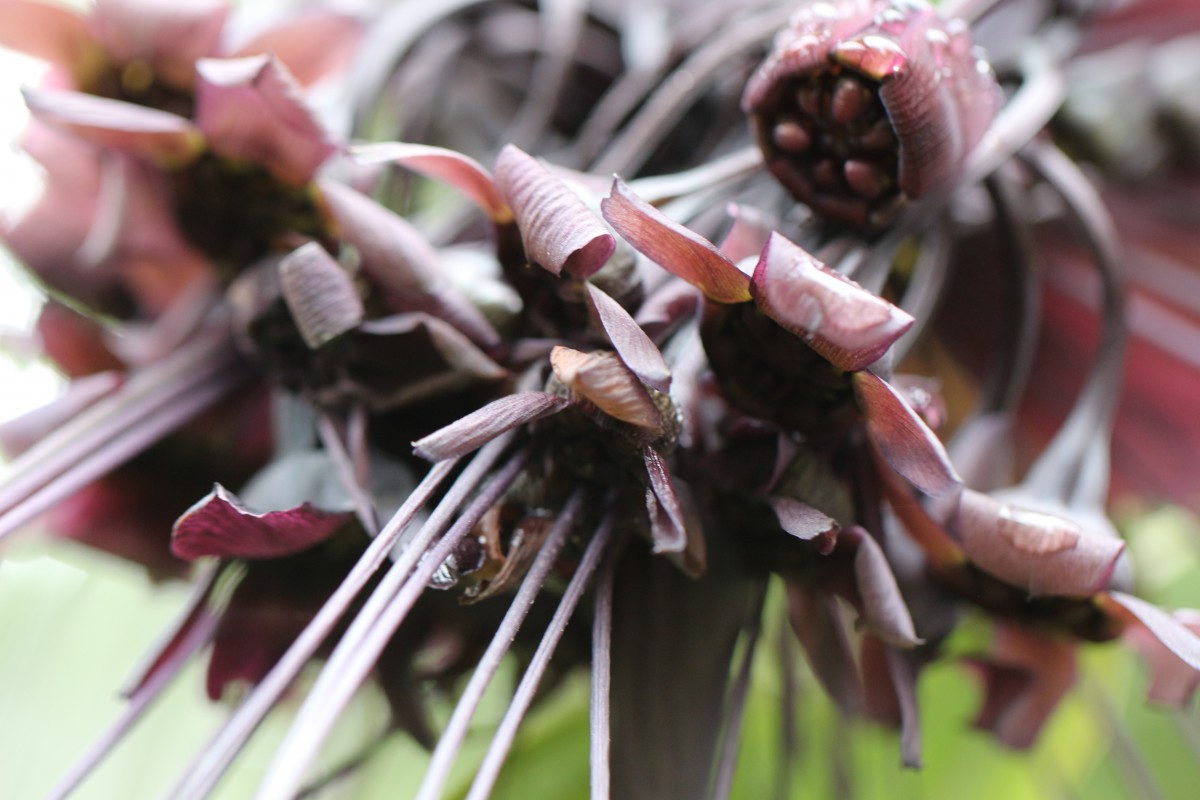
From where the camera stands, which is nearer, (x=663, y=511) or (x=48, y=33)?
(x=663, y=511)

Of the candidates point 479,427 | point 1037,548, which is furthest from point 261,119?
point 1037,548

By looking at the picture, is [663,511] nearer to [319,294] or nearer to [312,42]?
[319,294]

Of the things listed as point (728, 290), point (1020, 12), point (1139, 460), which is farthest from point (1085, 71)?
point (728, 290)

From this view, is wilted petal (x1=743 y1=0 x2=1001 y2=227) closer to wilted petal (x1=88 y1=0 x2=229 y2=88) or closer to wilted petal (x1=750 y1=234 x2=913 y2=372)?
wilted petal (x1=750 y1=234 x2=913 y2=372)

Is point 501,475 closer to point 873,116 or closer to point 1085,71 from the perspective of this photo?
point 873,116

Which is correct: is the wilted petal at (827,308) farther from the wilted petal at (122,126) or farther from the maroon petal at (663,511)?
the wilted petal at (122,126)
